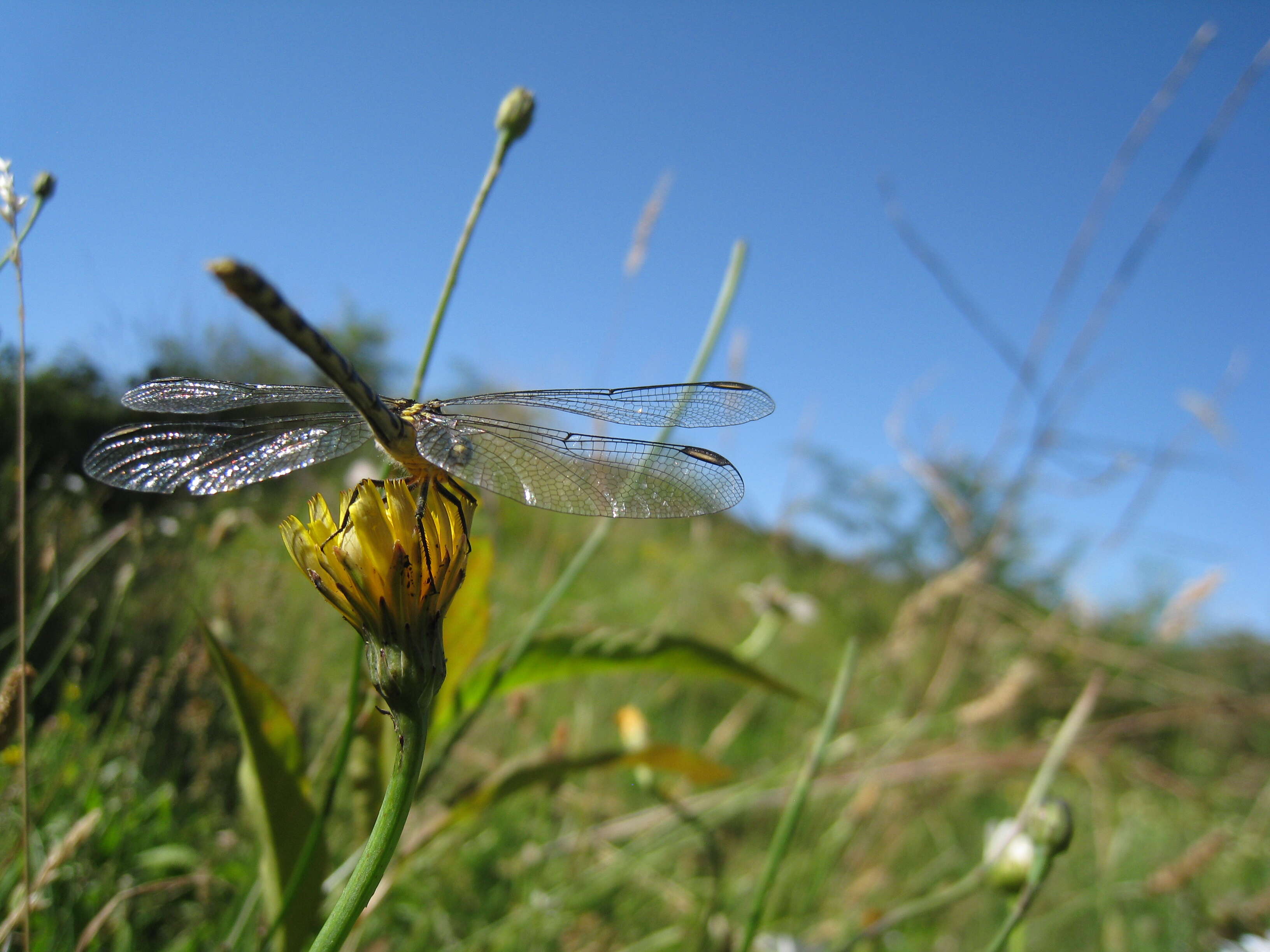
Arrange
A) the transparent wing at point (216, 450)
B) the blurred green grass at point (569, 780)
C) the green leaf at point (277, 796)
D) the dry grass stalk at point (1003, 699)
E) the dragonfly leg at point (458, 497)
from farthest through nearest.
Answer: the dry grass stalk at point (1003, 699) → the blurred green grass at point (569, 780) → the transparent wing at point (216, 450) → the green leaf at point (277, 796) → the dragonfly leg at point (458, 497)

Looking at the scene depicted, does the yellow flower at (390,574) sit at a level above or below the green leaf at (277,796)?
above

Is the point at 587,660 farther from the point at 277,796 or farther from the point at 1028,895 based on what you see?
the point at 1028,895

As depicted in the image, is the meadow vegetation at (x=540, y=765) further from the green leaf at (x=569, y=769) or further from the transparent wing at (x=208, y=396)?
the transparent wing at (x=208, y=396)

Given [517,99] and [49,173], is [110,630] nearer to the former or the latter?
[49,173]

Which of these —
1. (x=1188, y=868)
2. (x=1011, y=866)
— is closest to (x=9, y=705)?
(x=1011, y=866)

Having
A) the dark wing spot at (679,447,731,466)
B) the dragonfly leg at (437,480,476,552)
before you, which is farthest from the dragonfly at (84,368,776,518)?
the dragonfly leg at (437,480,476,552)

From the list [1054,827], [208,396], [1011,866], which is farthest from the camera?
[208,396]

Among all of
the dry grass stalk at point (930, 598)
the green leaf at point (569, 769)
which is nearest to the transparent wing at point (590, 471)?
the green leaf at point (569, 769)
